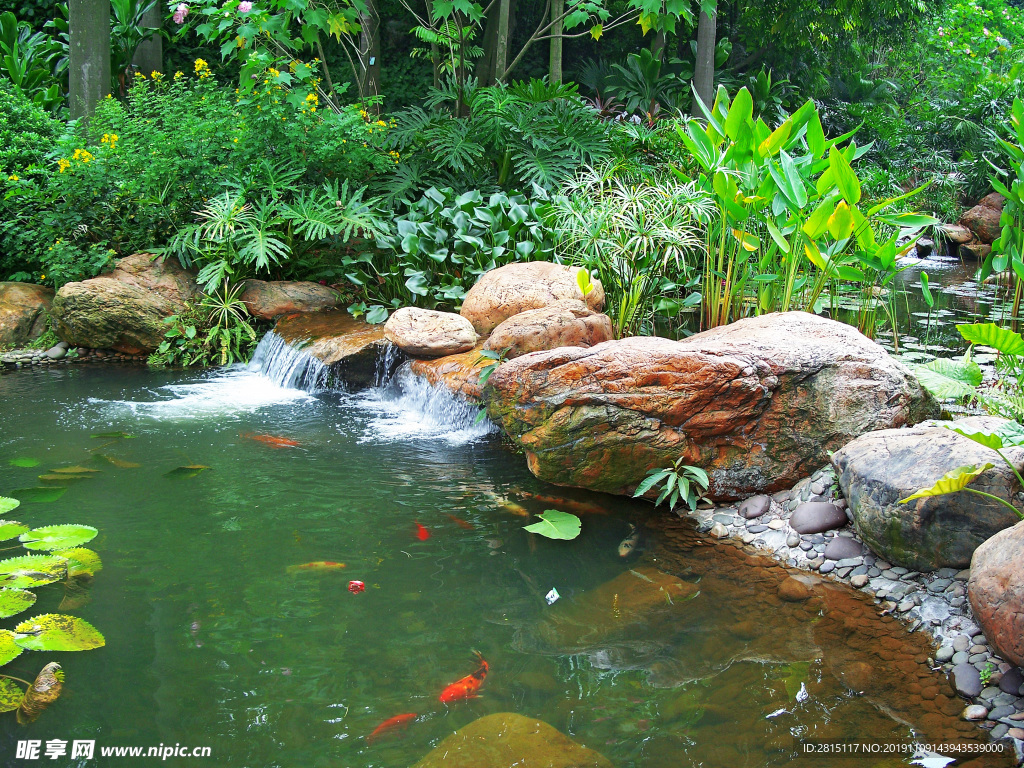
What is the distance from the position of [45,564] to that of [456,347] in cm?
346

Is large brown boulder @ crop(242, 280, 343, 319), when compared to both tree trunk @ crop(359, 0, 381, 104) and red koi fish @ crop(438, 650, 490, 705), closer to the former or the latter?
tree trunk @ crop(359, 0, 381, 104)

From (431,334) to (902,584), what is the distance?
396 cm

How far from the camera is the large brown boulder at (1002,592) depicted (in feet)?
9.14

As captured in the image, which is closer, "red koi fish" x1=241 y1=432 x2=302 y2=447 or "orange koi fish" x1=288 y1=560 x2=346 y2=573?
"orange koi fish" x1=288 y1=560 x2=346 y2=573

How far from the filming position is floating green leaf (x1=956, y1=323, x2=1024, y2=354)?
11.0ft

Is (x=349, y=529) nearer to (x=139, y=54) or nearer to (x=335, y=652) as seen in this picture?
(x=335, y=652)

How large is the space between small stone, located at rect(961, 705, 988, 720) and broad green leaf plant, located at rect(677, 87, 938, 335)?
3211 mm

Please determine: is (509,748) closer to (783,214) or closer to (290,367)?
(783,214)

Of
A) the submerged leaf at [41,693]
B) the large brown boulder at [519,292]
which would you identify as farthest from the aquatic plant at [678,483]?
the submerged leaf at [41,693]

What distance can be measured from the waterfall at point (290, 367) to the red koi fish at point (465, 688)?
4217 millimetres

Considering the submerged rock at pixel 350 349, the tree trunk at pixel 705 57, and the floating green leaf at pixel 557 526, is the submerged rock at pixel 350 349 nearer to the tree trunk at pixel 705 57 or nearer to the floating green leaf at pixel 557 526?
the floating green leaf at pixel 557 526

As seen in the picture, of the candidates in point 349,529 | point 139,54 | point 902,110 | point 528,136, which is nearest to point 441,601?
point 349,529

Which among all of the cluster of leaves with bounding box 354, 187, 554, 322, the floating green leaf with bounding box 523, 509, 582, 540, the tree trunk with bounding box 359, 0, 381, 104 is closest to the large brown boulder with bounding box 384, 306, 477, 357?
the cluster of leaves with bounding box 354, 187, 554, 322

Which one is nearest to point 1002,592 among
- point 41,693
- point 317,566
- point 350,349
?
point 317,566
